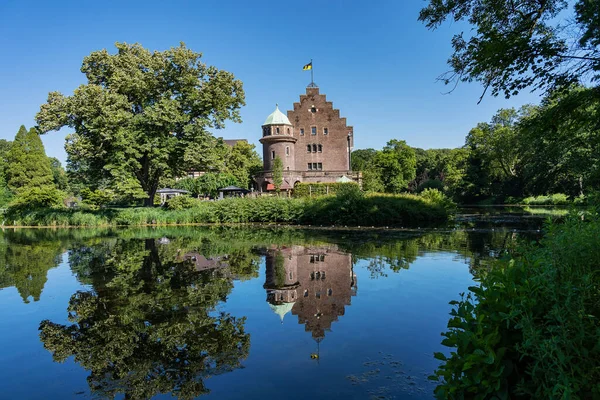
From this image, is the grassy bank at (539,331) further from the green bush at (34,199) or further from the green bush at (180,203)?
the green bush at (34,199)

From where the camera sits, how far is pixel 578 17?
7590mm

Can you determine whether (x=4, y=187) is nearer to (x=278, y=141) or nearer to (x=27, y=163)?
(x=27, y=163)

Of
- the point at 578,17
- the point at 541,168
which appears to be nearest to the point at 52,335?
the point at 578,17

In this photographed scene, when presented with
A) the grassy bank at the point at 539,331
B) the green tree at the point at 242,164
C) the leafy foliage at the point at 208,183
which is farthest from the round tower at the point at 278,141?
the grassy bank at the point at 539,331

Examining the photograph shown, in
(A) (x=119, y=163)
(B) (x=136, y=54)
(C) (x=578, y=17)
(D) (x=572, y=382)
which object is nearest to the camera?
(D) (x=572, y=382)

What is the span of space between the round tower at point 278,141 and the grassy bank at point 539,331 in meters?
48.9

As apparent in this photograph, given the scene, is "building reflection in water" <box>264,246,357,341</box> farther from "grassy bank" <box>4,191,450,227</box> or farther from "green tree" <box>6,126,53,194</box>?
"green tree" <box>6,126,53,194</box>

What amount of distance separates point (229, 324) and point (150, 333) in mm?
1309

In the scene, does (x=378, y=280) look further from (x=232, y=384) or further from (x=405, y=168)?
(x=405, y=168)

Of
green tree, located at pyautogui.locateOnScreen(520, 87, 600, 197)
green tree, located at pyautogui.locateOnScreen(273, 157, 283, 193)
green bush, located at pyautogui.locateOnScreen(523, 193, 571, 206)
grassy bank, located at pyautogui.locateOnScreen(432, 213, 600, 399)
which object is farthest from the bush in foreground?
green bush, located at pyautogui.locateOnScreen(523, 193, 571, 206)

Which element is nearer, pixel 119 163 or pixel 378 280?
pixel 378 280

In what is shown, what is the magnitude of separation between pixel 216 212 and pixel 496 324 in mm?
30412

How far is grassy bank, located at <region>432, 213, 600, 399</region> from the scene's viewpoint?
2.52 m

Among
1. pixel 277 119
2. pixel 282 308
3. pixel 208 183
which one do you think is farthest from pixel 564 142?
pixel 208 183
